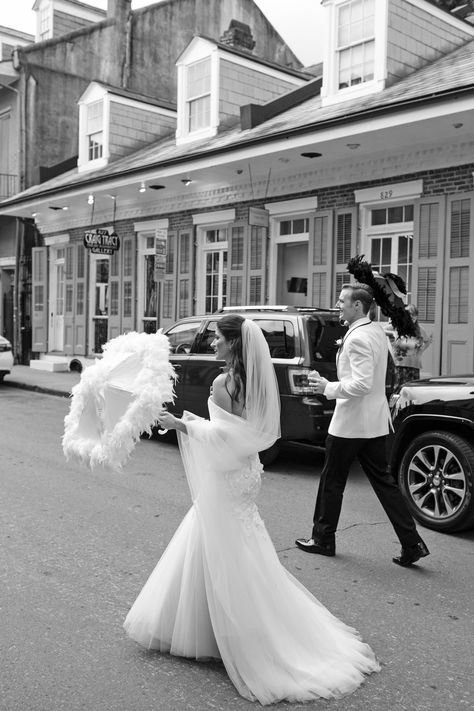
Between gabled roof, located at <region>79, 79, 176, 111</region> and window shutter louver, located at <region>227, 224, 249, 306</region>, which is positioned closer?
window shutter louver, located at <region>227, 224, 249, 306</region>

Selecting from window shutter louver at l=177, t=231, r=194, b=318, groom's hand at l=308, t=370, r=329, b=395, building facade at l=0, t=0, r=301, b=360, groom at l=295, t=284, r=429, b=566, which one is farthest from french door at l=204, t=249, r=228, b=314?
groom's hand at l=308, t=370, r=329, b=395

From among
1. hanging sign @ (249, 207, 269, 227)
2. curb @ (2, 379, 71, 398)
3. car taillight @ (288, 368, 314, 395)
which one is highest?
hanging sign @ (249, 207, 269, 227)

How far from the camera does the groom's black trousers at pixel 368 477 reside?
4.77 m

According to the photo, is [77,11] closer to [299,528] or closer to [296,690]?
[299,528]

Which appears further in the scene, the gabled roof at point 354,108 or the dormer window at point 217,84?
the dormer window at point 217,84

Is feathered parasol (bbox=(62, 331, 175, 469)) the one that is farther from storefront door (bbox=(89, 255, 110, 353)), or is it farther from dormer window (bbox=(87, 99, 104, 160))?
dormer window (bbox=(87, 99, 104, 160))

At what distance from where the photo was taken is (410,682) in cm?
322

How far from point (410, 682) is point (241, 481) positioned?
3.81 ft

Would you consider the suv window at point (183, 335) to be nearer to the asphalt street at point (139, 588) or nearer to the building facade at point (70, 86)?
the asphalt street at point (139, 588)

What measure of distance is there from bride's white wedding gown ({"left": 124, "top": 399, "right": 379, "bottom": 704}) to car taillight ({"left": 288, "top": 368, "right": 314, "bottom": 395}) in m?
4.08

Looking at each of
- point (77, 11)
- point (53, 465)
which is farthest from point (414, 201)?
point (77, 11)

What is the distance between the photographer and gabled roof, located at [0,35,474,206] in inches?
374

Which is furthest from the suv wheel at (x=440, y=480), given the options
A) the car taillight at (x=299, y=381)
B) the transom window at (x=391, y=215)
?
the transom window at (x=391, y=215)

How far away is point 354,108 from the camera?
11406 millimetres
